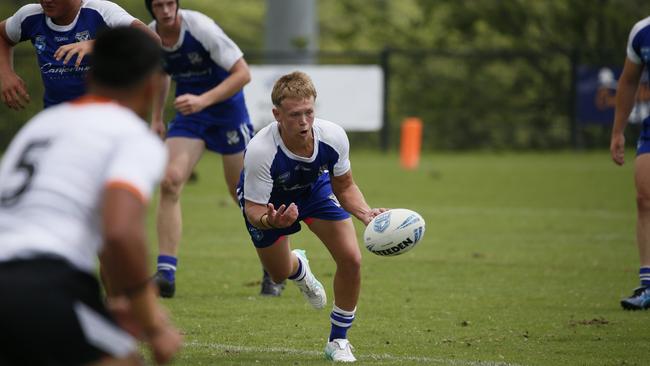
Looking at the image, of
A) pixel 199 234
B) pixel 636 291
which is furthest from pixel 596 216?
pixel 636 291

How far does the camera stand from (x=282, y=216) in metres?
5.26

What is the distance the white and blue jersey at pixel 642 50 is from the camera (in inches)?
301

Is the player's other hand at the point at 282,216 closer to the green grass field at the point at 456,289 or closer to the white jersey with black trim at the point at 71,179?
the green grass field at the point at 456,289

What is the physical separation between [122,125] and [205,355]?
9.29ft

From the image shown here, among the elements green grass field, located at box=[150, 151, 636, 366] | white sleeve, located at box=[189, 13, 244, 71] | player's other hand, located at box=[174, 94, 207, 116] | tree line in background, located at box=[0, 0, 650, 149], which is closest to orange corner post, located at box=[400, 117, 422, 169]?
tree line in background, located at box=[0, 0, 650, 149]

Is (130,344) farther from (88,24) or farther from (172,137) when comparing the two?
(172,137)

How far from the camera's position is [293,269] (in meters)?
6.77

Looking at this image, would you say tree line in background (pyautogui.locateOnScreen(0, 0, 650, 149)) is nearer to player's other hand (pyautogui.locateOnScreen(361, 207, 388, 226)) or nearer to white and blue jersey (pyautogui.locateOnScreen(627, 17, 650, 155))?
white and blue jersey (pyautogui.locateOnScreen(627, 17, 650, 155))

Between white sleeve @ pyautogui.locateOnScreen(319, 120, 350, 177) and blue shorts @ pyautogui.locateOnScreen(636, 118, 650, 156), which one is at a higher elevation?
A: white sleeve @ pyautogui.locateOnScreen(319, 120, 350, 177)

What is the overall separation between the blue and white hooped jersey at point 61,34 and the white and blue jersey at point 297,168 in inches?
49.6

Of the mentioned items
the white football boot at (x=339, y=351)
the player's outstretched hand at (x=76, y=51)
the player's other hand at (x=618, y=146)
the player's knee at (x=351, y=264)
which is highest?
the player's outstretched hand at (x=76, y=51)

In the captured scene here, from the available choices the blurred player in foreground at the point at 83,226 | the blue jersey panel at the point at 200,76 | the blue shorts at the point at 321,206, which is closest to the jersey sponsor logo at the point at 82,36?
the blue shorts at the point at 321,206

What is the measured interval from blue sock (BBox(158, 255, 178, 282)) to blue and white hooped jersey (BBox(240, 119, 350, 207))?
7.27 ft

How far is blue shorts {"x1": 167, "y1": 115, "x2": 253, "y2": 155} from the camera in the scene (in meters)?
8.62
